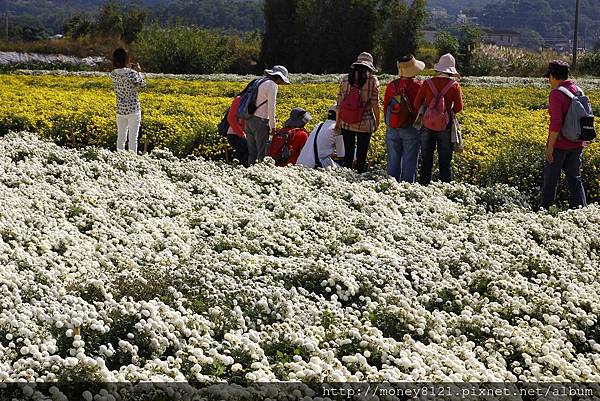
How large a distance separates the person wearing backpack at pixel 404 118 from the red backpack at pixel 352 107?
0.28 meters

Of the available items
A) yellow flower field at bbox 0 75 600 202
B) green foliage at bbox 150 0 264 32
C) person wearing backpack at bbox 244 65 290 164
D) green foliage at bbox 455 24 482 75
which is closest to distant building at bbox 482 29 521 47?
green foliage at bbox 150 0 264 32

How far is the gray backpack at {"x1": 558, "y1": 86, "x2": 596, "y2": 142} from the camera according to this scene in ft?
24.6

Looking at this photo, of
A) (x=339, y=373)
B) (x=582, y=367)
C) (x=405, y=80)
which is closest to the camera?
(x=339, y=373)

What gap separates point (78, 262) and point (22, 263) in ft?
1.07

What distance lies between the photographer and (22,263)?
17.3ft

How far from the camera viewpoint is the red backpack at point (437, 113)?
820 cm

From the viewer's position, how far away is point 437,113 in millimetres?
8211

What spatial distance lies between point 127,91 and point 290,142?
6.11ft

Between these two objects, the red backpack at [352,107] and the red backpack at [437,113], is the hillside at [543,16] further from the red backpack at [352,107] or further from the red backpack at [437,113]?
the red backpack at [437,113]

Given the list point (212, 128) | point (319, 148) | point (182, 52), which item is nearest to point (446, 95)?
point (319, 148)

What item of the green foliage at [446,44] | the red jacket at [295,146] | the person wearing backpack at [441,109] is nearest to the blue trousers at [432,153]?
the person wearing backpack at [441,109]

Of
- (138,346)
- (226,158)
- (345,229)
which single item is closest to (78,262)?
(138,346)

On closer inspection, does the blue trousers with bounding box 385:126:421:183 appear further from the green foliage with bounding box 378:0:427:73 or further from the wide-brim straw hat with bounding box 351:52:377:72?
the green foliage with bounding box 378:0:427:73

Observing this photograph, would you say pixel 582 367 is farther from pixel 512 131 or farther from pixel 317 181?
pixel 512 131
